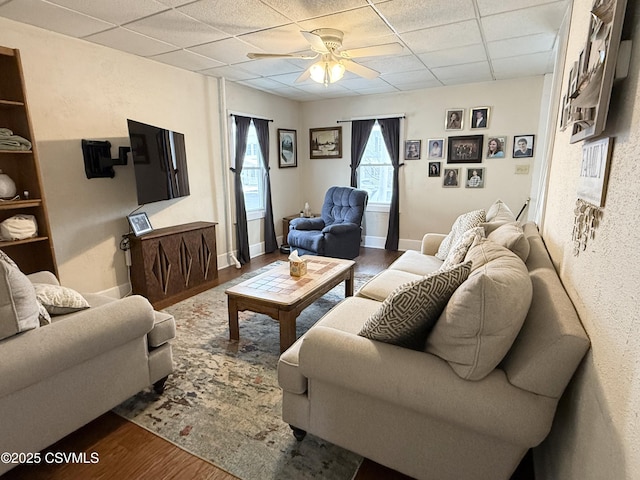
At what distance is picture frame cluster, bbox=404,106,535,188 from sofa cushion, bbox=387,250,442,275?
6.93ft

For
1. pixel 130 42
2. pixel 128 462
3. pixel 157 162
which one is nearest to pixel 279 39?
pixel 130 42

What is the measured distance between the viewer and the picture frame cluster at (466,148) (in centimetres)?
448

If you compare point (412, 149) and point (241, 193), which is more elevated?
point (412, 149)

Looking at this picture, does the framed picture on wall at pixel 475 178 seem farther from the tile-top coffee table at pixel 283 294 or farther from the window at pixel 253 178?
the window at pixel 253 178

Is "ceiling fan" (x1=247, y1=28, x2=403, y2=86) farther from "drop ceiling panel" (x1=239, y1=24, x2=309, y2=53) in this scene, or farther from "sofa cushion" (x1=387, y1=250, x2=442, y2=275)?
"sofa cushion" (x1=387, y1=250, x2=442, y2=275)

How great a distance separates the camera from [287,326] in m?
2.30

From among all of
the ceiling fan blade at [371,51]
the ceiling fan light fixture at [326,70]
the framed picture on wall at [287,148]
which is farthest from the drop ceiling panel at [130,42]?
the framed picture on wall at [287,148]

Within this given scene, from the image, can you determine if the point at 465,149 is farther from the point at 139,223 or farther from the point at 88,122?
the point at 88,122

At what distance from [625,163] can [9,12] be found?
3.62m

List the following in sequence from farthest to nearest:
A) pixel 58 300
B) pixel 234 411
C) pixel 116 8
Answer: pixel 116 8 → pixel 234 411 → pixel 58 300

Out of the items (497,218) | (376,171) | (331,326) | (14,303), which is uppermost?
(376,171)

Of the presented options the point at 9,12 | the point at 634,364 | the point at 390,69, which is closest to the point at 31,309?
the point at 634,364

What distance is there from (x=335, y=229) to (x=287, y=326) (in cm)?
224

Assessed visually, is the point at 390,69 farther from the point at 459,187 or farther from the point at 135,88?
the point at 135,88
